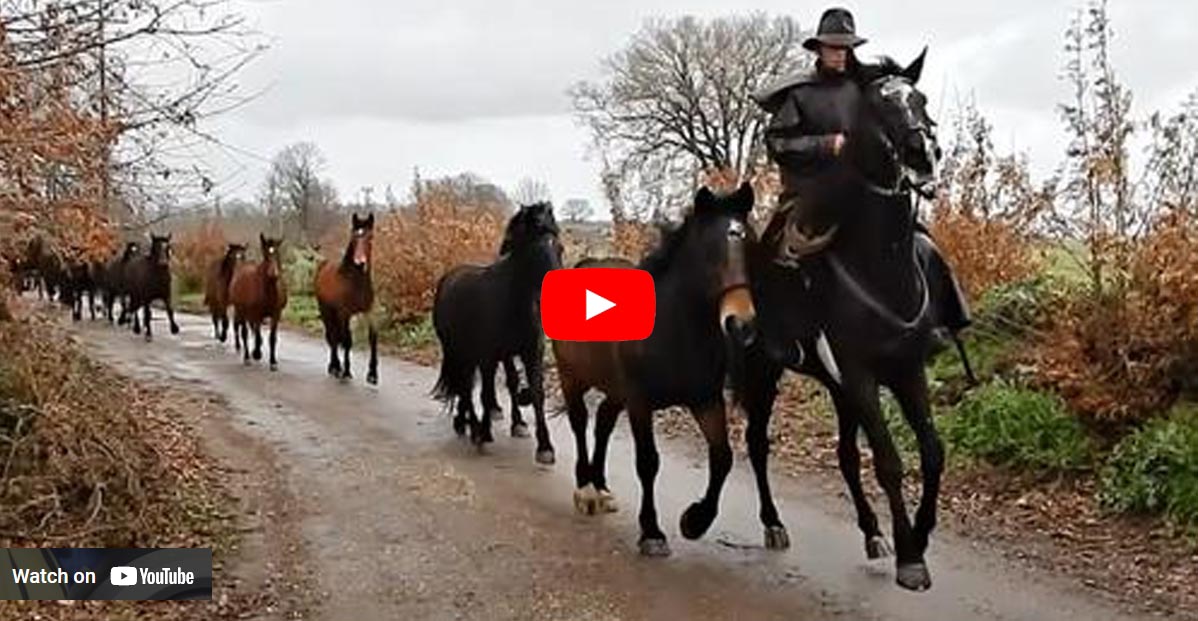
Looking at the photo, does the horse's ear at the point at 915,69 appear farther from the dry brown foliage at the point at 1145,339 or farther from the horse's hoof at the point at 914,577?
the dry brown foliage at the point at 1145,339

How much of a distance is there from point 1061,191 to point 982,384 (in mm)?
1730

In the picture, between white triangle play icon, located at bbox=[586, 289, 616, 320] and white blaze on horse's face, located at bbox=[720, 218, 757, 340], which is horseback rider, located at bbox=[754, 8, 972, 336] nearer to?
white blaze on horse's face, located at bbox=[720, 218, 757, 340]

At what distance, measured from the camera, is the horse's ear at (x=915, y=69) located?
21.7 ft

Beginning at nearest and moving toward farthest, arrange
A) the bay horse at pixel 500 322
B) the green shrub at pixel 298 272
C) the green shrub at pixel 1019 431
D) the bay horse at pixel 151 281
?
the green shrub at pixel 1019 431
the bay horse at pixel 500 322
the bay horse at pixel 151 281
the green shrub at pixel 298 272

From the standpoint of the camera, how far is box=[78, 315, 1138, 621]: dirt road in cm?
649

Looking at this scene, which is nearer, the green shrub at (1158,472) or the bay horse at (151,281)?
the green shrub at (1158,472)

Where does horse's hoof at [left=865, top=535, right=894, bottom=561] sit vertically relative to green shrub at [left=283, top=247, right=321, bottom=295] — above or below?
below

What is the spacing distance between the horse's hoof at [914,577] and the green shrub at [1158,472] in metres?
2.28

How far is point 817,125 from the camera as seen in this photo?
677 centimetres

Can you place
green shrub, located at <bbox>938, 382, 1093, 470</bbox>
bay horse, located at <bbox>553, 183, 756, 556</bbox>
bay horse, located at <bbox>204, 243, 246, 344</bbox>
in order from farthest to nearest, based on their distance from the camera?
bay horse, located at <bbox>204, 243, 246, 344</bbox> → green shrub, located at <bbox>938, 382, 1093, 470</bbox> → bay horse, located at <bbox>553, 183, 756, 556</bbox>

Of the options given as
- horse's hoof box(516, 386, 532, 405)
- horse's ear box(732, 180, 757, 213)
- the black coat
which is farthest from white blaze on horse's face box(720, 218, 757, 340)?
horse's hoof box(516, 386, 532, 405)

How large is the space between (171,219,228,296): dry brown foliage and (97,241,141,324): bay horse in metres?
4.60

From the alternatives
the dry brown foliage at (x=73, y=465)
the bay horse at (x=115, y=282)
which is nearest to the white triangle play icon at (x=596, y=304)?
the dry brown foliage at (x=73, y=465)

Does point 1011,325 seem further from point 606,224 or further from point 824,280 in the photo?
point 606,224
